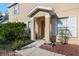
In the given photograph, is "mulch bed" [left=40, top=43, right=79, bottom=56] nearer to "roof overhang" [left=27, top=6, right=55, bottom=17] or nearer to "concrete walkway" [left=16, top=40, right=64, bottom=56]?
"concrete walkway" [left=16, top=40, right=64, bottom=56]

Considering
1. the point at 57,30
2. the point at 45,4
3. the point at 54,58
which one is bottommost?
the point at 54,58

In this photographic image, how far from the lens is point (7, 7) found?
107ft

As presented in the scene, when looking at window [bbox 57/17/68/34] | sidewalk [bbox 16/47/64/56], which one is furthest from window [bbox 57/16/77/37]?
sidewalk [bbox 16/47/64/56]

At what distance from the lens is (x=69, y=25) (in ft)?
60.6

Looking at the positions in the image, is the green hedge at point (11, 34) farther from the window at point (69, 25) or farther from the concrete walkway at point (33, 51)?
the window at point (69, 25)

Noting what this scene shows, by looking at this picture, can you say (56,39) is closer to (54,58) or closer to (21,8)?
(54,58)

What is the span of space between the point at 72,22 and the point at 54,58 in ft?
17.3

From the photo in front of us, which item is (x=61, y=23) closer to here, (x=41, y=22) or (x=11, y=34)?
(x=41, y=22)

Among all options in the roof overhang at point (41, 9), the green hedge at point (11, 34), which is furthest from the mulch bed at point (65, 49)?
the green hedge at point (11, 34)

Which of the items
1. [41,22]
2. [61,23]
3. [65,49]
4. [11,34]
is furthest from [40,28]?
[65,49]

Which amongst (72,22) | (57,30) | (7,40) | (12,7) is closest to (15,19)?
(12,7)

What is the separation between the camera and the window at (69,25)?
1792 cm

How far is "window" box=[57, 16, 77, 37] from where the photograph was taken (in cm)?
1792

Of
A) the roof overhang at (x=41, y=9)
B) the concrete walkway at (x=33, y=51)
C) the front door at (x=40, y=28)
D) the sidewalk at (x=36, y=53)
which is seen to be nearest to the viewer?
the sidewalk at (x=36, y=53)
